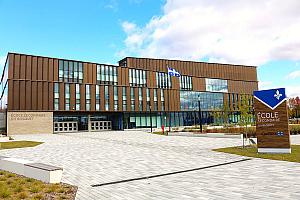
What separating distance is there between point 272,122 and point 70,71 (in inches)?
1826

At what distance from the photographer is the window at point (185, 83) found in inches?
2904

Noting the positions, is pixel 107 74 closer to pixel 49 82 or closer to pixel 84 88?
pixel 84 88

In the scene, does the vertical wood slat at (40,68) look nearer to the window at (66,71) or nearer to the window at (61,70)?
the window at (61,70)

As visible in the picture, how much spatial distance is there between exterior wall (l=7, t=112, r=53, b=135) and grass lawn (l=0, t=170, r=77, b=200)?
42593 mm

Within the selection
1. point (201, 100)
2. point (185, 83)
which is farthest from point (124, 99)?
point (201, 100)

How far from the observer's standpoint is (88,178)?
986 centimetres

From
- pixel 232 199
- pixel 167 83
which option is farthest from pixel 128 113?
pixel 232 199

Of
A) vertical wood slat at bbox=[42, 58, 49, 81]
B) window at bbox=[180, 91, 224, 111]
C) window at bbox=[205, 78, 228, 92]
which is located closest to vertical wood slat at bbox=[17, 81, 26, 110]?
vertical wood slat at bbox=[42, 58, 49, 81]

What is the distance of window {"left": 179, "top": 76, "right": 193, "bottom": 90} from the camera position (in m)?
73.8

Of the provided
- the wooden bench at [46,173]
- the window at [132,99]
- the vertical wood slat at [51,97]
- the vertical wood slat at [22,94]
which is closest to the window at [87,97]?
the vertical wood slat at [51,97]

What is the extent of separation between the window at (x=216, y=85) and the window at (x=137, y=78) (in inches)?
962

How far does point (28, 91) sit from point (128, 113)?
2278 cm

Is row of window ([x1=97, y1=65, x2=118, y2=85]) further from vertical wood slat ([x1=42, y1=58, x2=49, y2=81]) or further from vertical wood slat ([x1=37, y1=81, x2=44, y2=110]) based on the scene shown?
vertical wood slat ([x1=37, y1=81, x2=44, y2=110])

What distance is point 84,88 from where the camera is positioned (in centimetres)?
5581
